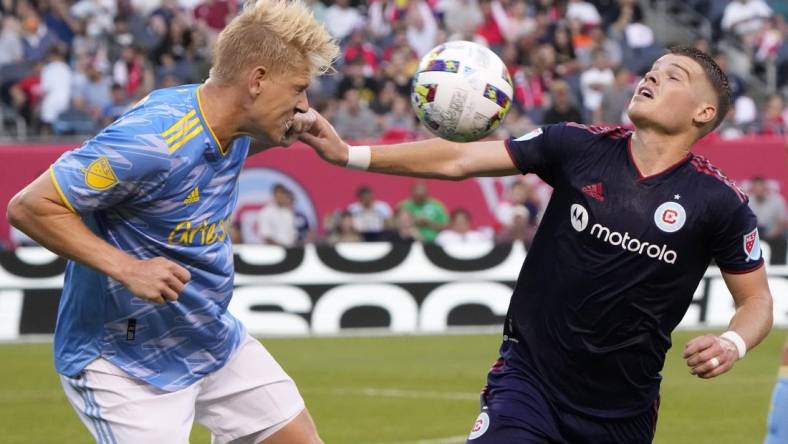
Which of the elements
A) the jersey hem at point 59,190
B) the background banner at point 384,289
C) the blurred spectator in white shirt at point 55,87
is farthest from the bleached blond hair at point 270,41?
the blurred spectator in white shirt at point 55,87

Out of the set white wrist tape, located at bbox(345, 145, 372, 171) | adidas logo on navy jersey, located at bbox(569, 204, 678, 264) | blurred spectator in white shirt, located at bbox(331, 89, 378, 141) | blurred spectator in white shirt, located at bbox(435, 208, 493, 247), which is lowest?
blurred spectator in white shirt, located at bbox(435, 208, 493, 247)

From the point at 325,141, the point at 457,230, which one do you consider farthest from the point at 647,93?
the point at 457,230

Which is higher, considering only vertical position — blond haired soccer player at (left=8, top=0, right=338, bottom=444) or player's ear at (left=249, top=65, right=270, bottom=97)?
player's ear at (left=249, top=65, right=270, bottom=97)

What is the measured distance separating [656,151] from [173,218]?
1935mm

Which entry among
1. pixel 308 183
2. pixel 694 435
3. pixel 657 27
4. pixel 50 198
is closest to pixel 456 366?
pixel 694 435

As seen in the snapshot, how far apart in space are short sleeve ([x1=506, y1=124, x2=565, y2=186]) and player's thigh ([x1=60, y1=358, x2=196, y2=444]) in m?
1.68

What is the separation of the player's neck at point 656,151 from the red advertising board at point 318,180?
40.9 feet

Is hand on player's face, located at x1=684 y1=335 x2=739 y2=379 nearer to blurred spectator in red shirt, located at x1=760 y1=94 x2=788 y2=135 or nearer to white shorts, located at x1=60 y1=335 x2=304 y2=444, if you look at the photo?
white shorts, located at x1=60 y1=335 x2=304 y2=444

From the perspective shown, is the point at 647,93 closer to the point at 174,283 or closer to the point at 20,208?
the point at 174,283

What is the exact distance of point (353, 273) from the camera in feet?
52.2

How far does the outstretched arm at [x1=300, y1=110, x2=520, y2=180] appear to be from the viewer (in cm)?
565

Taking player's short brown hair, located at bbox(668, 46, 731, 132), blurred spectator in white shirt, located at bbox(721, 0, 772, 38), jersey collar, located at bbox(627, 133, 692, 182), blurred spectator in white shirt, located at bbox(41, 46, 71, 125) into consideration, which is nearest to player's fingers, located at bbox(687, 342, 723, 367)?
jersey collar, located at bbox(627, 133, 692, 182)

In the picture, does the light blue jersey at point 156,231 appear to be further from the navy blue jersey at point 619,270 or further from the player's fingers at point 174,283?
the navy blue jersey at point 619,270

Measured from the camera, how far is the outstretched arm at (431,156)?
18.5ft
